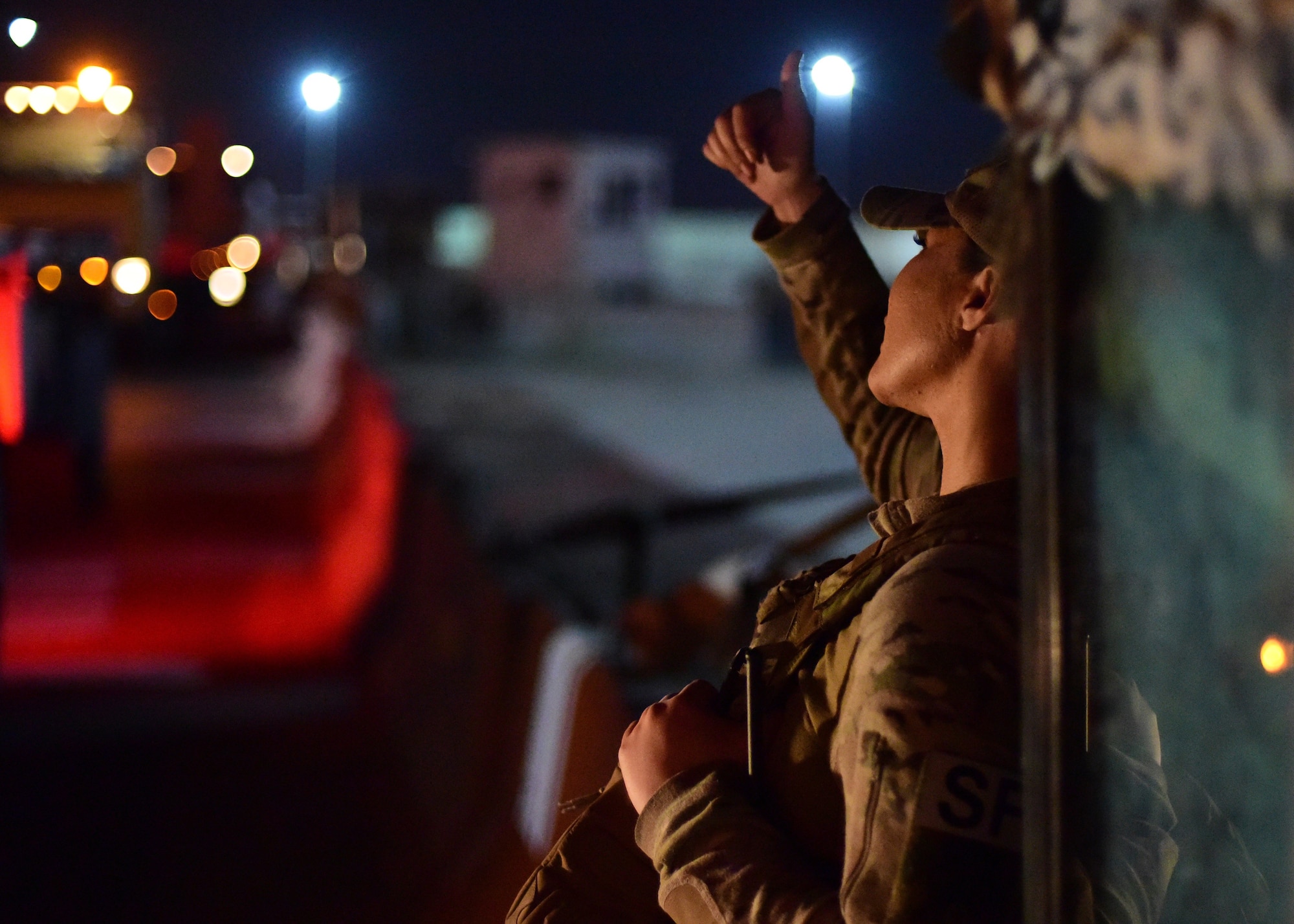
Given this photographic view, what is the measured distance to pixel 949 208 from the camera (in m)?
1.64

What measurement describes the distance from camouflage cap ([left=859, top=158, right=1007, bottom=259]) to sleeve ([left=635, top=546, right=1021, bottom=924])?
391 millimetres

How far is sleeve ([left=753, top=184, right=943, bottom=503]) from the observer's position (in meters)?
2.11

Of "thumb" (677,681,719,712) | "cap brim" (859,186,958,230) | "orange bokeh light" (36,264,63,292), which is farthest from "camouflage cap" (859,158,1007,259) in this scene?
"orange bokeh light" (36,264,63,292)

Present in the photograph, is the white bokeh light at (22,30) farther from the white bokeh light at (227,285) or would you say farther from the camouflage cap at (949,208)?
the white bokeh light at (227,285)

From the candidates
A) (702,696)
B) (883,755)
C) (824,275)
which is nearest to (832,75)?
(824,275)

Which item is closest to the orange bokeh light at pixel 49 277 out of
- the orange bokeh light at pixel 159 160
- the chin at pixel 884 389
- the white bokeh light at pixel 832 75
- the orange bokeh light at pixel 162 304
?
the orange bokeh light at pixel 159 160

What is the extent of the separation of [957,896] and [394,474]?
12156mm

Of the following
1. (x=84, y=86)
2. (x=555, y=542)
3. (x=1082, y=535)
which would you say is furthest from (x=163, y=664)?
(x=1082, y=535)

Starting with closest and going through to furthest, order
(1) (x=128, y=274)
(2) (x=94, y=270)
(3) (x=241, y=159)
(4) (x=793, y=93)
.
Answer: (4) (x=793, y=93), (3) (x=241, y=159), (2) (x=94, y=270), (1) (x=128, y=274)

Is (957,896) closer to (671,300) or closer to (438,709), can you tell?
(438,709)

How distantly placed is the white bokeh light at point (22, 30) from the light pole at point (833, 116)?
182cm

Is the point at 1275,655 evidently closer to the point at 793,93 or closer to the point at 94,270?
the point at 793,93

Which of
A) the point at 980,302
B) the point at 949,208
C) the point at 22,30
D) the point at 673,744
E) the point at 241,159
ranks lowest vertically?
the point at 673,744

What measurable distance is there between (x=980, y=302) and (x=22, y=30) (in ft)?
7.99
